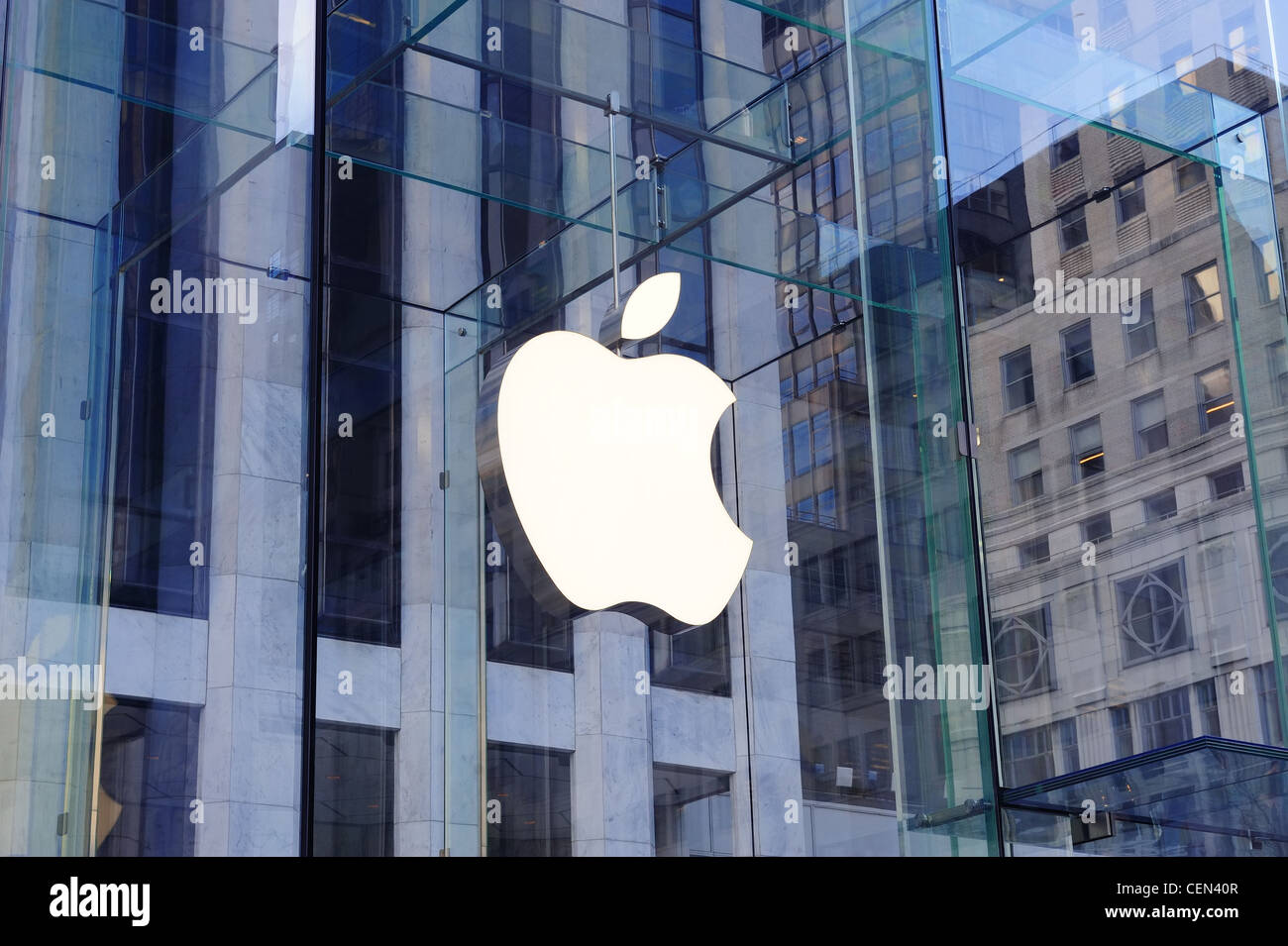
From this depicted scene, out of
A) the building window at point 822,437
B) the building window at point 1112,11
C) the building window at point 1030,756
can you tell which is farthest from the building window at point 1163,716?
the building window at point 1112,11

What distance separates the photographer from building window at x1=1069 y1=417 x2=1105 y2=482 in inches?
223

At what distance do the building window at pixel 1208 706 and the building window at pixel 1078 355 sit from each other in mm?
1097

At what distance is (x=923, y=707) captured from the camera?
177 inches

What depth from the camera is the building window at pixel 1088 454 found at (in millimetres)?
5672

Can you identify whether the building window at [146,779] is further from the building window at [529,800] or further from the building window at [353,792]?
the building window at [529,800]

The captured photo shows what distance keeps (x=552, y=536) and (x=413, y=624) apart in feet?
1.50

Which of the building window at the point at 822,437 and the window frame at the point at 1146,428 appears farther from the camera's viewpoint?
the window frame at the point at 1146,428

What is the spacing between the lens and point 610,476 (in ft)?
14.9

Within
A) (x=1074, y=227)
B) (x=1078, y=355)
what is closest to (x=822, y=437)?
(x=1078, y=355)

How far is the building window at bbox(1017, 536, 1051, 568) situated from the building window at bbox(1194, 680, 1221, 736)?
0.64 meters

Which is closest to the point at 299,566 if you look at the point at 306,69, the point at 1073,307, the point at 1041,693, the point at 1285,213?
the point at 306,69

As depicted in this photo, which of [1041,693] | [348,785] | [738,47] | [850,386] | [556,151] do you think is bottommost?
[348,785]

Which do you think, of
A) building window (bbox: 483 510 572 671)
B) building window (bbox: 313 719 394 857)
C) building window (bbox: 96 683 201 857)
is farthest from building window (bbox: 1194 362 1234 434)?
building window (bbox: 96 683 201 857)

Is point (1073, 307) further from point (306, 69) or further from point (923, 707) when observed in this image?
point (306, 69)
